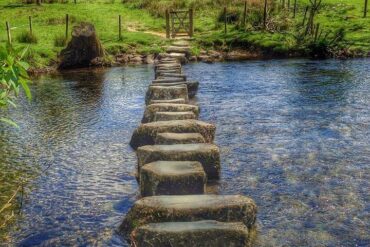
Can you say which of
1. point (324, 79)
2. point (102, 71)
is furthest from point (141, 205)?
point (102, 71)

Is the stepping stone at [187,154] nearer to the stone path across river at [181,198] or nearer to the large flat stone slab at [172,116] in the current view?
the stone path across river at [181,198]

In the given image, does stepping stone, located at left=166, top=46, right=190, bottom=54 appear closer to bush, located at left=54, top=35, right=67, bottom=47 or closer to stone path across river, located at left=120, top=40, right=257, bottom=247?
bush, located at left=54, top=35, right=67, bottom=47

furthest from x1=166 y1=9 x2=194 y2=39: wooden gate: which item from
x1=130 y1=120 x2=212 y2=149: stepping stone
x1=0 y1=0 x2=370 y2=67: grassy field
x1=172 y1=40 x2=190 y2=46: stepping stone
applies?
x1=130 y1=120 x2=212 y2=149: stepping stone

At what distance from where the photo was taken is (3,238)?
7.83 meters

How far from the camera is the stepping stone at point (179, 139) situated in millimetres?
10266

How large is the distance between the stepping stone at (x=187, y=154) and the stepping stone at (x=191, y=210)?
A: 1.96 m

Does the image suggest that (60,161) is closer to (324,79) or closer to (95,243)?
(95,243)

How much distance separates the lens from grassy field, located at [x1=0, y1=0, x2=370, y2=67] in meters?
30.5

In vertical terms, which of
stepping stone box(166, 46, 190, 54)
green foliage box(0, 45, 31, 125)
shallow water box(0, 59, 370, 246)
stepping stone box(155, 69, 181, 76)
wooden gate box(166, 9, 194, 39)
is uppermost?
green foliage box(0, 45, 31, 125)

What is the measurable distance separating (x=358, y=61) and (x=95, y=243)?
22619 mm

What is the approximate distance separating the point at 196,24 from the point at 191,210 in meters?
32.2

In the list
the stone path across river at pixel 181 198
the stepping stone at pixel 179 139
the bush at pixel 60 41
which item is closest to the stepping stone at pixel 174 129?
the stone path across river at pixel 181 198

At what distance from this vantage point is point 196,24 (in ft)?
125

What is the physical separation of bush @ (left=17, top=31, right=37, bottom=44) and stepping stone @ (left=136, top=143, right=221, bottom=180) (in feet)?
75.5
